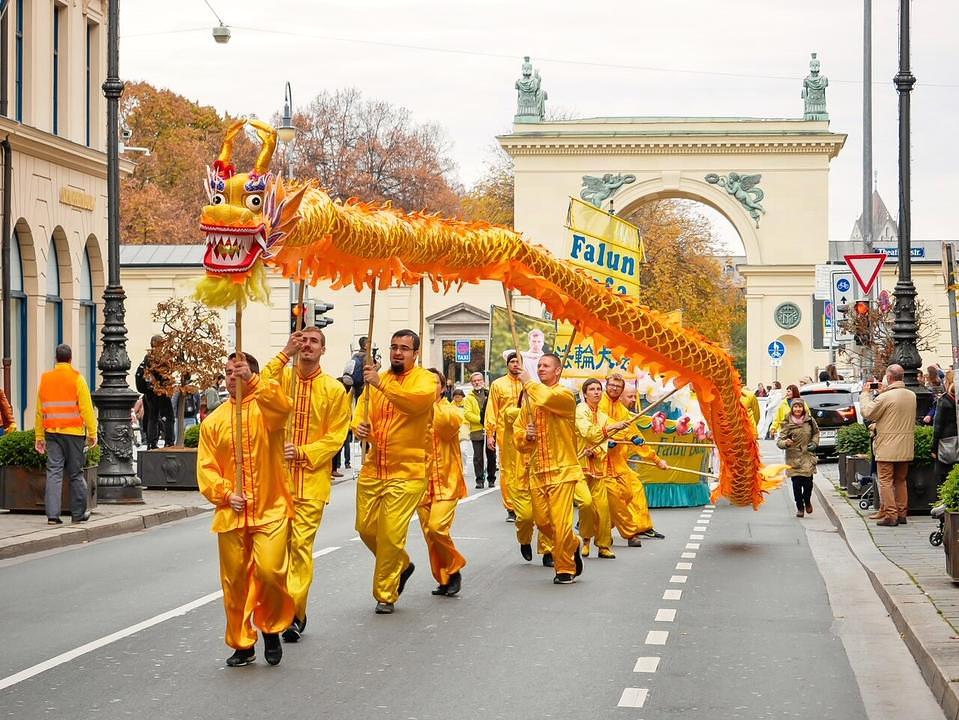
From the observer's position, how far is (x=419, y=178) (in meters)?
66.4

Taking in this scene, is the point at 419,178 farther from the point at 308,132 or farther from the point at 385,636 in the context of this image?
the point at 385,636

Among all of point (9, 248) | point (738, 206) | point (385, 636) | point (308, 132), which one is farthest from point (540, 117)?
point (385, 636)

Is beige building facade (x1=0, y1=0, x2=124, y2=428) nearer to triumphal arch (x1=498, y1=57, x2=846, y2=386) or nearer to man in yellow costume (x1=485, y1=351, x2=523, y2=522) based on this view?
man in yellow costume (x1=485, y1=351, x2=523, y2=522)

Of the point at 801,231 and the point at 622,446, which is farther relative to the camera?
the point at 801,231

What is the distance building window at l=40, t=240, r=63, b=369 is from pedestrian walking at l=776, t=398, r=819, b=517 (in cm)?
1416

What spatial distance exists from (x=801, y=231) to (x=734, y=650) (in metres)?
48.3

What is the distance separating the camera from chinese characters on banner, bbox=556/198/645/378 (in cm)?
2498

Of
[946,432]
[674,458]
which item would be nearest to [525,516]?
[946,432]

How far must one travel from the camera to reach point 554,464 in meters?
13.0

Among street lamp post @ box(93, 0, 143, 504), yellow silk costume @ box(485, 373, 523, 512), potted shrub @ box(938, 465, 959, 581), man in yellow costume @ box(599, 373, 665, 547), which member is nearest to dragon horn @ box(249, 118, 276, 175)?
potted shrub @ box(938, 465, 959, 581)

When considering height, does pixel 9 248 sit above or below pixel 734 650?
above

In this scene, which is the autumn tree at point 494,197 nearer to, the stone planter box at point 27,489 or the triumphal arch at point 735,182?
the triumphal arch at point 735,182

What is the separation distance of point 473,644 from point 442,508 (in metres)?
2.35

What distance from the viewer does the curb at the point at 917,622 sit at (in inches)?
318
